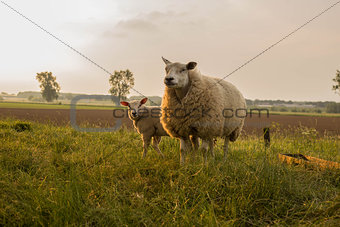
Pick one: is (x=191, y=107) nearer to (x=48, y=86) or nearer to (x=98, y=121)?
(x=98, y=121)

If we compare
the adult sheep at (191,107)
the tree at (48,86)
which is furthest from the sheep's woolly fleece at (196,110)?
the tree at (48,86)

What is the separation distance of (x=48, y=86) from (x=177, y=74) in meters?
115

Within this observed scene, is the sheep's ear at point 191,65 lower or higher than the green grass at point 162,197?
higher

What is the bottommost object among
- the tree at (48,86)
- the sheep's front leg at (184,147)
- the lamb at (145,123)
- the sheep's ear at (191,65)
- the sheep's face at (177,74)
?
the sheep's front leg at (184,147)

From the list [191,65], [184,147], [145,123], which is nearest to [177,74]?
[191,65]

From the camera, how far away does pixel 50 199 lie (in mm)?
2518

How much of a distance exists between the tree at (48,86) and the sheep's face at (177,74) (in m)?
113

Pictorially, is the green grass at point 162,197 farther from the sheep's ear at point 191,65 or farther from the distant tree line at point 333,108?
the distant tree line at point 333,108

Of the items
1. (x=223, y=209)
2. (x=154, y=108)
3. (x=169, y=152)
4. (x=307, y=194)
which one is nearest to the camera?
(x=223, y=209)

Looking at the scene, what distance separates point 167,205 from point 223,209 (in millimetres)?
740

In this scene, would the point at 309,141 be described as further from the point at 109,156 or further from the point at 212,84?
the point at 109,156

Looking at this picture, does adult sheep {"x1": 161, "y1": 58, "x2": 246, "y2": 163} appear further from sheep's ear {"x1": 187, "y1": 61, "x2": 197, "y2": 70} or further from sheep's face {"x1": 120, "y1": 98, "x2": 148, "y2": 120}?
sheep's face {"x1": 120, "y1": 98, "x2": 148, "y2": 120}

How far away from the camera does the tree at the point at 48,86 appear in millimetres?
100375

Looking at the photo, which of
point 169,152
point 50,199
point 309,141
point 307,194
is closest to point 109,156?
point 169,152
